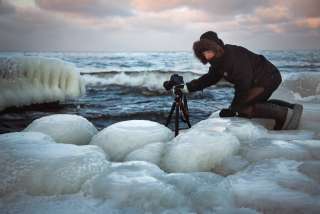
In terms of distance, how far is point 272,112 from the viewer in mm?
3326

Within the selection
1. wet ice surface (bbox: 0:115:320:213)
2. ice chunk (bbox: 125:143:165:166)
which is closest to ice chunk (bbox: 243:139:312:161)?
wet ice surface (bbox: 0:115:320:213)

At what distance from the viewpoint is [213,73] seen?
3.61m

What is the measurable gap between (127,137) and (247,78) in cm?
137

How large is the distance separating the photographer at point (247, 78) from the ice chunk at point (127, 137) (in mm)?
714

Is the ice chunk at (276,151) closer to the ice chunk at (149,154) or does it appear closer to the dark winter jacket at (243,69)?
the ice chunk at (149,154)

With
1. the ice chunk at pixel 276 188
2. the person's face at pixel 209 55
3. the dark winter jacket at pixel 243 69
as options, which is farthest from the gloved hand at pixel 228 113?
the ice chunk at pixel 276 188

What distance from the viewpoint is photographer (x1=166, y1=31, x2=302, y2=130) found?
10.2ft

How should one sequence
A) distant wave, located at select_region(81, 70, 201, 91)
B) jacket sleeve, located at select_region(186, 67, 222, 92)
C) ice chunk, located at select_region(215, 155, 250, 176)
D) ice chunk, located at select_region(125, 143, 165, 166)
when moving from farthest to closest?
distant wave, located at select_region(81, 70, 201, 91)
jacket sleeve, located at select_region(186, 67, 222, 92)
ice chunk, located at select_region(125, 143, 165, 166)
ice chunk, located at select_region(215, 155, 250, 176)

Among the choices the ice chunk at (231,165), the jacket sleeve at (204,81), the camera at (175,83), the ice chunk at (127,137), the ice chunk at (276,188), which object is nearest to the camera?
the ice chunk at (276,188)

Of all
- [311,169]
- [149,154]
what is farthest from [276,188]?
[149,154]

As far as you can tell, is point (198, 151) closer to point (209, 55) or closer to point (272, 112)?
point (209, 55)

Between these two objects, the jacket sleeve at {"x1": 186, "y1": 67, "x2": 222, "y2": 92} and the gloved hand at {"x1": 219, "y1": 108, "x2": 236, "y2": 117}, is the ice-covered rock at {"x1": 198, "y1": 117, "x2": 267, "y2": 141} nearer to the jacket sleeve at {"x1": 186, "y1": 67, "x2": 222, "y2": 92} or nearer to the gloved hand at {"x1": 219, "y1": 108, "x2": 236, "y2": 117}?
the gloved hand at {"x1": 219, "y1": 108, "x2": 236, "y2": 117}

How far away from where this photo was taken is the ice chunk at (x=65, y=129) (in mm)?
3158

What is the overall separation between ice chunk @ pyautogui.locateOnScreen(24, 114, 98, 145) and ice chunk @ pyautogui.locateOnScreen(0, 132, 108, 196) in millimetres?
805
